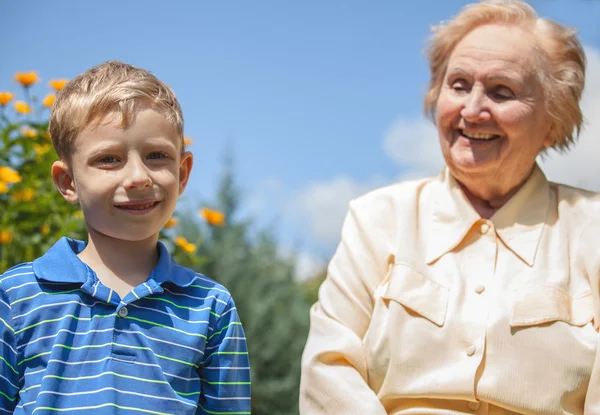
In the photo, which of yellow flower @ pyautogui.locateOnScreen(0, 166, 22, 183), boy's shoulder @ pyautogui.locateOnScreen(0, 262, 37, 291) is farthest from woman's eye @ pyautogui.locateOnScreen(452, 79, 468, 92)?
yellow flower @ pyautogui.locateOnScreen(0, 166, 22, 183)

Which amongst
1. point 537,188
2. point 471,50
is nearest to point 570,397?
point 537,188

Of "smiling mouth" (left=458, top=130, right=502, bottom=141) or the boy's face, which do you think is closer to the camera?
the boy's face

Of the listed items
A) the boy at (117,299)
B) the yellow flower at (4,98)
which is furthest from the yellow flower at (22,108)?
the boy at (117,299)

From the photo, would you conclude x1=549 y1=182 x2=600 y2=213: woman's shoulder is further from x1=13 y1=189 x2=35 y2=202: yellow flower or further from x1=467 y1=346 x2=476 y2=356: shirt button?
x1=13 y1=189 x2=35 y2=202: yellow flower

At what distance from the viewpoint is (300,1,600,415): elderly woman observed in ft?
7.25

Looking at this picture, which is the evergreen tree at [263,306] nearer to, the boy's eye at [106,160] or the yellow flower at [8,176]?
the yellow flower at [8,176]

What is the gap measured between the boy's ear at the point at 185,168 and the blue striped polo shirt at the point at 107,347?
0.24 metres

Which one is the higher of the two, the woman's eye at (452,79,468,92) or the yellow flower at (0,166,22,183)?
the woman's eye at (452,79,468,92)

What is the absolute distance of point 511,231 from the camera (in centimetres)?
242

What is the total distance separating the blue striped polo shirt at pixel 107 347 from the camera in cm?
174

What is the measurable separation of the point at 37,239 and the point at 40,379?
1.70 meters

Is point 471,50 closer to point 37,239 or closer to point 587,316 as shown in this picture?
point 587,316

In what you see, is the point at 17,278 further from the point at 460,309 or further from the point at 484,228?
the point at 484,228

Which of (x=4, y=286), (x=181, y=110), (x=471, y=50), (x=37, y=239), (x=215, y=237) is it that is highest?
(x=471, y=50)
